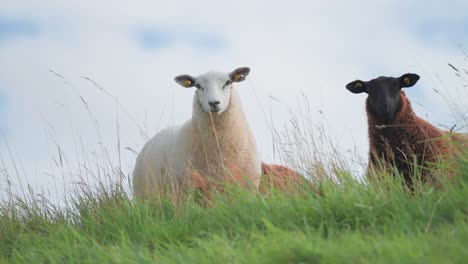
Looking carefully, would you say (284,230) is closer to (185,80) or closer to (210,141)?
(210,141)

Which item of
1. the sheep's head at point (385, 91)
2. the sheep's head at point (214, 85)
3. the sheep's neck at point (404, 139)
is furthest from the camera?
the sheep's head at point (385, 91)

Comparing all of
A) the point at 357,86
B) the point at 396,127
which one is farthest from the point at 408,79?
the point at 396,127

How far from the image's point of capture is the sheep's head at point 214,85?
857cm

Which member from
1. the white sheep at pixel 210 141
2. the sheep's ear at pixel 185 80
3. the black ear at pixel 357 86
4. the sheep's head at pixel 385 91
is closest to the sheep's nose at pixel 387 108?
the sheep's head at pixel 385 91

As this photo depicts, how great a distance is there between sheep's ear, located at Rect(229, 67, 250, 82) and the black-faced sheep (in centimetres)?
145

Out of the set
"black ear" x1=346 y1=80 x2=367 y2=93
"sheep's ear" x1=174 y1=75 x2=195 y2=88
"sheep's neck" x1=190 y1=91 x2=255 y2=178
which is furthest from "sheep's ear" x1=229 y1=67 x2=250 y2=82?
"black ear" x1=346 y1=80 x2=367 y2=93

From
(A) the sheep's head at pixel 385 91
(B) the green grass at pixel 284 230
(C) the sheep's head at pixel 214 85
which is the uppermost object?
(C) the sheep's head at pixel 214 85

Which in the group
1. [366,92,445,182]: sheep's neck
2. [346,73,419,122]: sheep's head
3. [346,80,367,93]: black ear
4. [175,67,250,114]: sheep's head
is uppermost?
[175,67,250,114]: sheep's head

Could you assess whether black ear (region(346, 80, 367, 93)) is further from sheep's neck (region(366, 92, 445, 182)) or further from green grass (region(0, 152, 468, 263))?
green grass (region(0, 152, 468, 263))

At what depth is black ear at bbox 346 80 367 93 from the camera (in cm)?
921

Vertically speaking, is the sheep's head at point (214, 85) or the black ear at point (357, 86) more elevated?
the sheep's head at point (214, 85)

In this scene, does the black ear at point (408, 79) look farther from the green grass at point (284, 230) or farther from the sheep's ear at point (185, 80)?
the green grass at point (284, 230)

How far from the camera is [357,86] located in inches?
364

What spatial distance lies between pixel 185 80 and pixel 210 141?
0.95m
